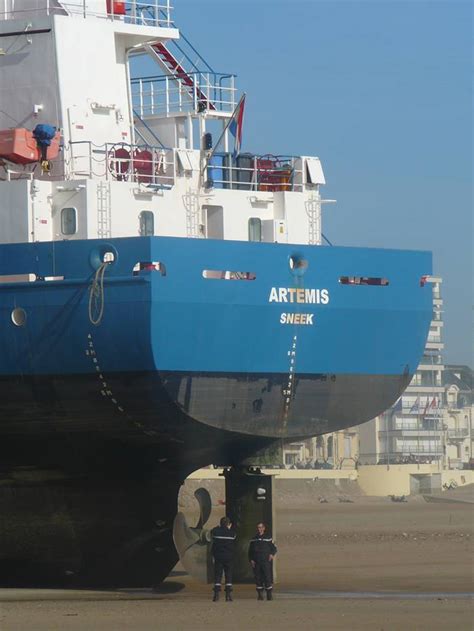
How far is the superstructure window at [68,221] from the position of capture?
876 inches

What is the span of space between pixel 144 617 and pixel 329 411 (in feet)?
19.4

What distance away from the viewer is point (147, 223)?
22.7 metres

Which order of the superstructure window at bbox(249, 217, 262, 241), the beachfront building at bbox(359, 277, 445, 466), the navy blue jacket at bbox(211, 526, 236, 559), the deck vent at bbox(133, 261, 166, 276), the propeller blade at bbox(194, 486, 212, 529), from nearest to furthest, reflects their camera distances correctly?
1. the navy blue jacket at bbox(211, 526, 236, 559)
2. the deck vent at bbox(133, 261, 166, 276)
3. the propeller blade at bbox(194, 486, 212, 529)
4. the superstructure window at bbox(249, 217, 262, 241)
5. the beachfront building at bbox(359, 277, 445, 466)

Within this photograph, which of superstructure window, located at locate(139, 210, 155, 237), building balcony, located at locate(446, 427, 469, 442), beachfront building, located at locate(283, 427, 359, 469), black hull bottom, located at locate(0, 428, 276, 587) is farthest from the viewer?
building balcony, located at locate(446, 427, 469, 442)

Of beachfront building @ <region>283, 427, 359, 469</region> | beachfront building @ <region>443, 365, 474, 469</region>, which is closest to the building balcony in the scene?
beachfront building @ <region>443, 365, 474, 469</region>

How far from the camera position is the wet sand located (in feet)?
57.0

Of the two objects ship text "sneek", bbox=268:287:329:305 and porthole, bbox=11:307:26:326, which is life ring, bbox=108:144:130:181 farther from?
ship text "sneek", bbox=268:287:329:305

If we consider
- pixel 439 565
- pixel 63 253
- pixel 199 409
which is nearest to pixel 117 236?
pixel 63 253

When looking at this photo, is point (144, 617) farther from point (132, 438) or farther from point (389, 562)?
point (389, 562)

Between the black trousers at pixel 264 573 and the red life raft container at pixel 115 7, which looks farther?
the red life raft container at pixel 115 7

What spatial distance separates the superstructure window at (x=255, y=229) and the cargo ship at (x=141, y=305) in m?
0.03

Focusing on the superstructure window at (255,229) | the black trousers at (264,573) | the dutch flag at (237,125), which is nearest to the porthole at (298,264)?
the superstructure window at (255,229)

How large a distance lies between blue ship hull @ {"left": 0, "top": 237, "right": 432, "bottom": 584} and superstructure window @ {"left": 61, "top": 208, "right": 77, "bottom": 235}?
0.60 meters

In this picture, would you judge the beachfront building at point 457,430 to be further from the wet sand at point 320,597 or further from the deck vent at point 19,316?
the deck vent at point 19,316
